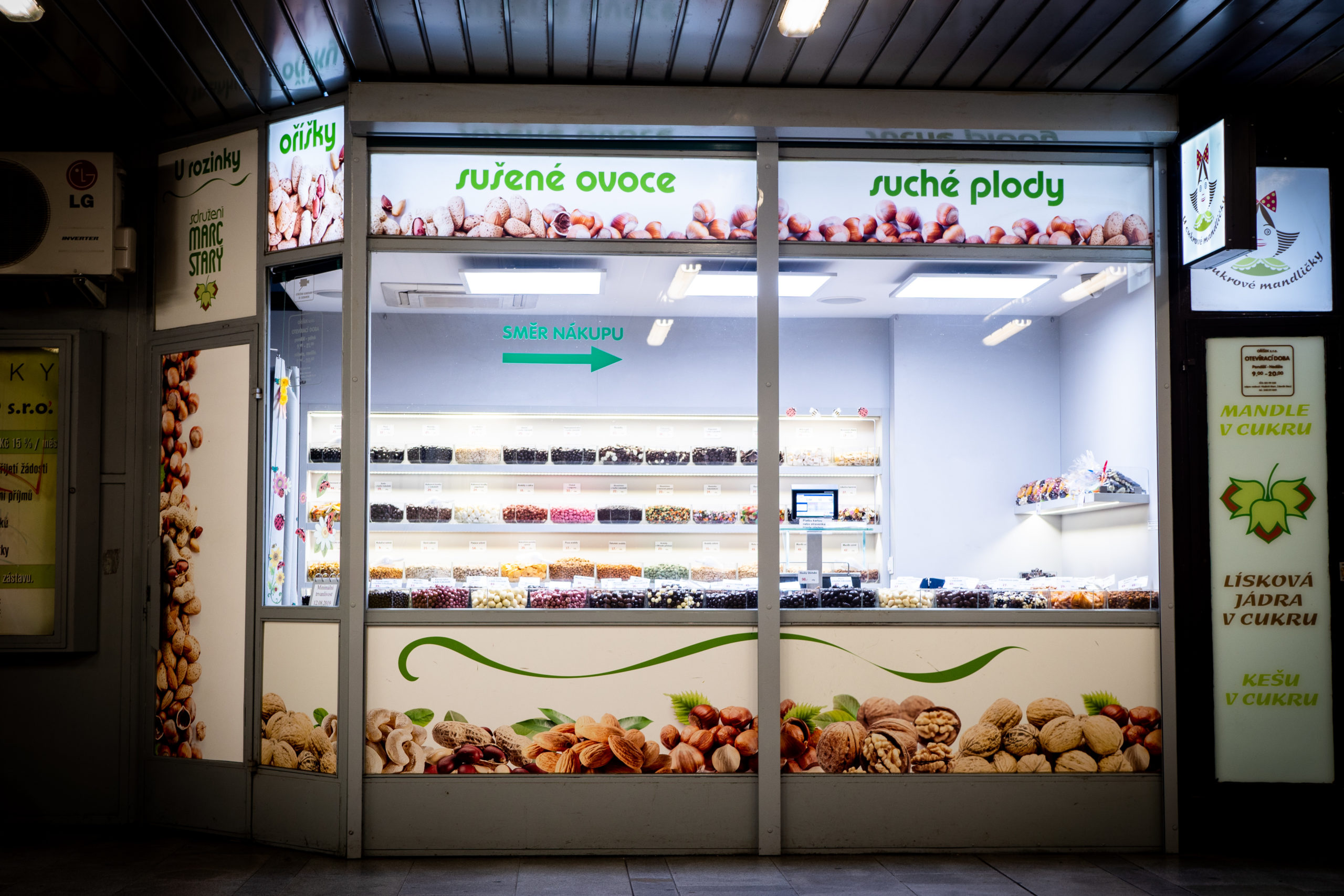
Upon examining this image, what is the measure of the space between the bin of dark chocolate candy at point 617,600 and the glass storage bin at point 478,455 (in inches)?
35.5

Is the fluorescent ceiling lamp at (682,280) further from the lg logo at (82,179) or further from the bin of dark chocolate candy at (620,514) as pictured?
the lg logo at (82,179)

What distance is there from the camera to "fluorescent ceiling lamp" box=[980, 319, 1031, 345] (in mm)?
5879

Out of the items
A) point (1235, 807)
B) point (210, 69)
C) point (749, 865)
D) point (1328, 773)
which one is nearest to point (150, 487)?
point (210, 69)

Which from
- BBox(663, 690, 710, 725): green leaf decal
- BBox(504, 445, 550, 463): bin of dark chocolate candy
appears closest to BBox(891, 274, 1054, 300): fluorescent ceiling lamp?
BBox(504, 445, 550, 463): bin of dark chocolate candy

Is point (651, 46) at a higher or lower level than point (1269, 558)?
higher

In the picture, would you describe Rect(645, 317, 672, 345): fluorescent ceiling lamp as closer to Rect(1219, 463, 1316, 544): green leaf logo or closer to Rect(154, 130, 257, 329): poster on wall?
Rect(154, 130, 257, 329): poster on wall

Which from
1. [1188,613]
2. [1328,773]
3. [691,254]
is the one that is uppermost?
Result: [691,254]

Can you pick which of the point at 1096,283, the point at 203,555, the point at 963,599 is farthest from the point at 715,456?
the point at 203,555

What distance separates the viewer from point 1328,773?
5234 mm

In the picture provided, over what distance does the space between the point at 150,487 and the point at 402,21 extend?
280cm

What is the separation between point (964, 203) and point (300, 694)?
A: 4.06 metres

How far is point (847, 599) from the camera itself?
17.5 feet

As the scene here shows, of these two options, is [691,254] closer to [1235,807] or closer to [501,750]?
[501,750]

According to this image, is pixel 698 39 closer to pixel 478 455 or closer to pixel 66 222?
pixel 478 455
